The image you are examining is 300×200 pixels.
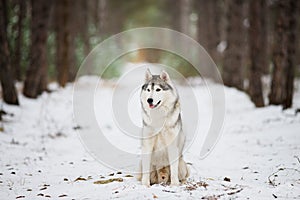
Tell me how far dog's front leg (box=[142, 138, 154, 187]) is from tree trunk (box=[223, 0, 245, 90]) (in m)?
12.7

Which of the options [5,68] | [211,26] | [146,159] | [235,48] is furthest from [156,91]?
[211,26]

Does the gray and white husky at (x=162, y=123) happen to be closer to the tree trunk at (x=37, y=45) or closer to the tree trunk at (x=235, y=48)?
the tree trunk at (x=37, y=45)

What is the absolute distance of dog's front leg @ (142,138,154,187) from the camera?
17.5 ft

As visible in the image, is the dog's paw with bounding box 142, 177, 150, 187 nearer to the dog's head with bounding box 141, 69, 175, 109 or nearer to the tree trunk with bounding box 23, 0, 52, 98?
the dog's head with bounding box 141, 69, 175, 109

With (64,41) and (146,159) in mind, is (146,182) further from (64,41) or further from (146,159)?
(64,41)

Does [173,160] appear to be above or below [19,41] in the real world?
below

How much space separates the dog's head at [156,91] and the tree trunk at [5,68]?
7.02 meters

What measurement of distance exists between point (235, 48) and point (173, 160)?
13277mm

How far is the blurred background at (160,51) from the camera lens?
11633 mm

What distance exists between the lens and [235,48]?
58.0 feet

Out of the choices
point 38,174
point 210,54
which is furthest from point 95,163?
point 210,54

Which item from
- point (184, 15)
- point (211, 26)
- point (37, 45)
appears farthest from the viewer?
point (184, 15)

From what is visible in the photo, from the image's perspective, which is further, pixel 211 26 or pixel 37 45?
pixel 211 26

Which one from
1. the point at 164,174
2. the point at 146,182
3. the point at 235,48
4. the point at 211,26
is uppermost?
the point at 211,26
